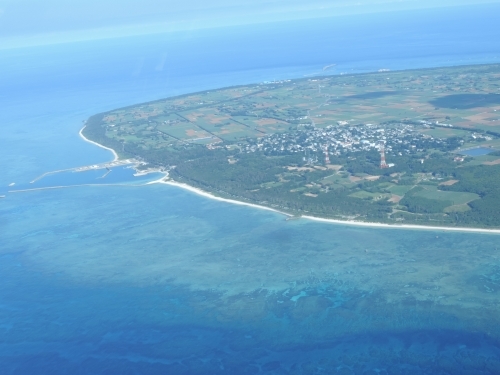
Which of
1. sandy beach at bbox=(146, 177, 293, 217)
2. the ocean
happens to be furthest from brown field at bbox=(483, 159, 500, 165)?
sandy beach at bbox=(146, 177, 293, 217)

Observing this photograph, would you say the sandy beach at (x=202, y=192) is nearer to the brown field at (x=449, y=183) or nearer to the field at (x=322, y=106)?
the brown field at (x=449, y=183)

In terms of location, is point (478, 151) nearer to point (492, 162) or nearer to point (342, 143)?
point (492, 162)

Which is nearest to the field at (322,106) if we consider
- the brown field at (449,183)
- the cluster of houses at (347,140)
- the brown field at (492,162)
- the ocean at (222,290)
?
the cluster of houses at (347,140)

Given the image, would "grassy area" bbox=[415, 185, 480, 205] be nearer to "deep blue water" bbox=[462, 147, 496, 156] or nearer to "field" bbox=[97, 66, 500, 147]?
"deep blue water" bbox=[462, 147, 496, 156]

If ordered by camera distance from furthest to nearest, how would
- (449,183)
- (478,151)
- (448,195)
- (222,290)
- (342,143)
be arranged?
(342,143), (478,151), (449,183), (448,195), (222,290)

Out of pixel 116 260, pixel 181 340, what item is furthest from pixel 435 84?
pixel 181 340

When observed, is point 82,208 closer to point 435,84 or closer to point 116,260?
point 116,260

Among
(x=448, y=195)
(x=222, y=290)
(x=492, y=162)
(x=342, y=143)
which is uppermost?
(x=342, y=143)

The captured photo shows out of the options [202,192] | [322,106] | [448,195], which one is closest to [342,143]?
[202,192]
